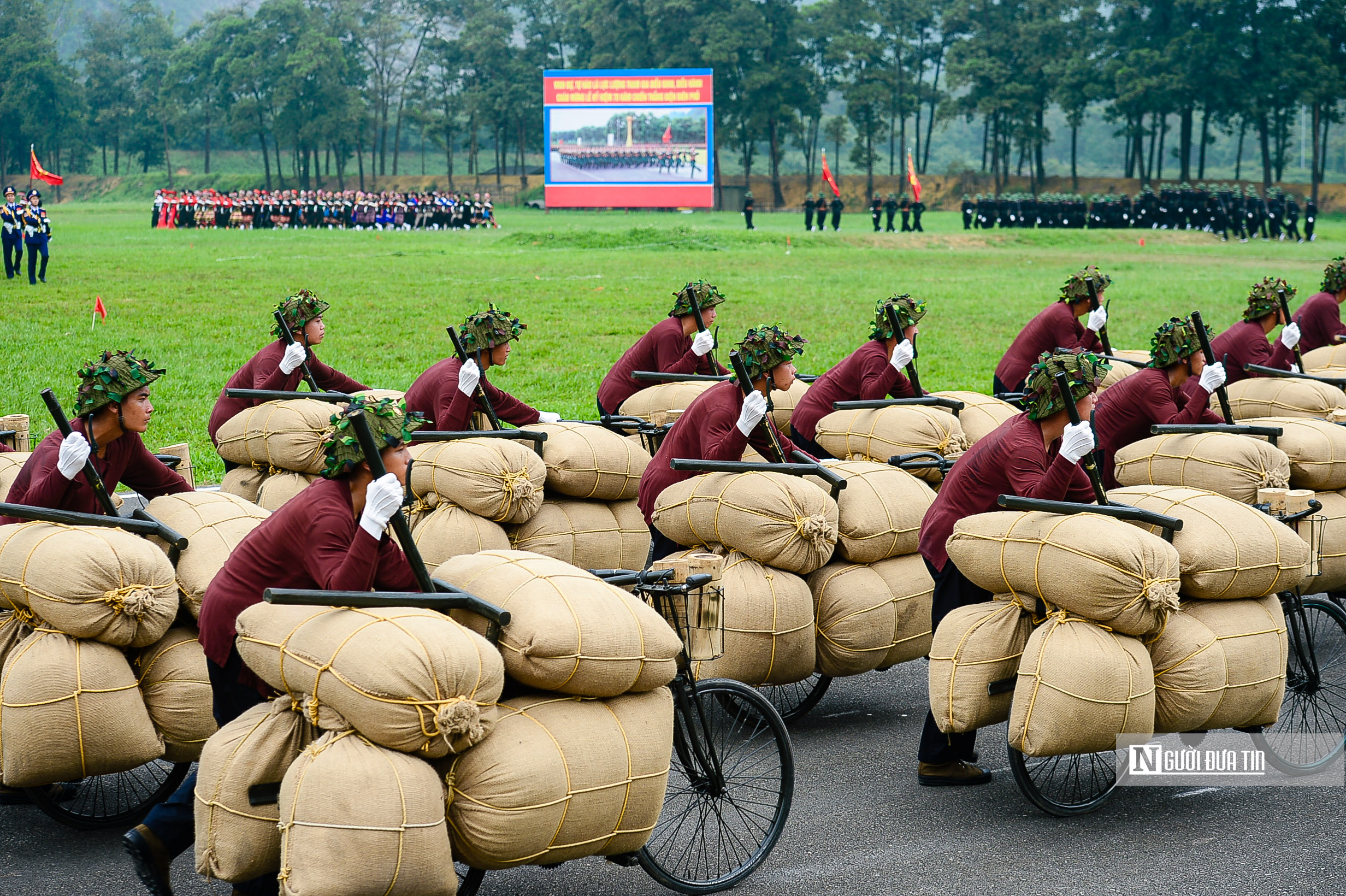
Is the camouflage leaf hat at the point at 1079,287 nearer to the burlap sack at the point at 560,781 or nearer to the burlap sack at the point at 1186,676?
the burlap sack at the point at 1186,676

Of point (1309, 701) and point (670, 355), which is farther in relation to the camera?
point (670, 355)

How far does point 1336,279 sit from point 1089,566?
30.5ft

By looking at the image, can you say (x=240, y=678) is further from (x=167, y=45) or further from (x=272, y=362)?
(x=167, y=45)

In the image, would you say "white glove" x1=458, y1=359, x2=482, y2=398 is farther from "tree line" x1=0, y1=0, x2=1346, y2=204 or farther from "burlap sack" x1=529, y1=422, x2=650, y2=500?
"tree line" x1=0, y1=0, x2=1346, y2=204

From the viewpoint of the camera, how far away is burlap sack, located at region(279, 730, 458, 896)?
388cm

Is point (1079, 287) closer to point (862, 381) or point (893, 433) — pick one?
point (862, 381)

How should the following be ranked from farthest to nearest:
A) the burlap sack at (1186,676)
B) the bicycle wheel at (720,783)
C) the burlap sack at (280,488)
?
the burlap sack at (280,488) → the burlap sack at (1186,676) → the bicycle wheel at (720,783)

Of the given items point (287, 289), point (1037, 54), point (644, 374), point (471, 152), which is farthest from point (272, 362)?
point (471, 152)

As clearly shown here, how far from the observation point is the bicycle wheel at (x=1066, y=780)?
5.68 m

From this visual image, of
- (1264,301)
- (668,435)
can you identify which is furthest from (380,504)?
(1264,301)

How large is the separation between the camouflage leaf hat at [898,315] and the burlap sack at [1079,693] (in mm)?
4571

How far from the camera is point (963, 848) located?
5.46 m

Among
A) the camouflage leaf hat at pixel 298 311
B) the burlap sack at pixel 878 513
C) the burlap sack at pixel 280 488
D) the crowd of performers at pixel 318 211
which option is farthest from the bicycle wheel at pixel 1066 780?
the crowd of performers at pixel 318 211

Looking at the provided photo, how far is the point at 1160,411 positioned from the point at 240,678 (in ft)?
19.1
